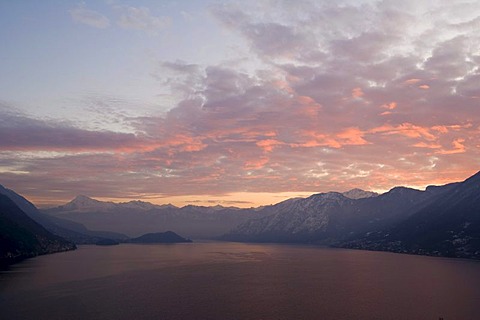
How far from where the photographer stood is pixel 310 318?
151 metres

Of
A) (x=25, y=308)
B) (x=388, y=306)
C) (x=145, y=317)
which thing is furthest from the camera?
(x=388, y=306)

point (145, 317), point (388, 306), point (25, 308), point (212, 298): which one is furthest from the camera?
point (212, 298)

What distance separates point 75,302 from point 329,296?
124 metres

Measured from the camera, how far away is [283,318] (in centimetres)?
15075

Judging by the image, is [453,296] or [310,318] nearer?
[310,318]

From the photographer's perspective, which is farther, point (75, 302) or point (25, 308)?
point (75, 302)

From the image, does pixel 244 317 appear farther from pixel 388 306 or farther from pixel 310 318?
pixel 388 306

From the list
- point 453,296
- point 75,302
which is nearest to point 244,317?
point 75,302

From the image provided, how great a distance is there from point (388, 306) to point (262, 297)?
60.1 meters

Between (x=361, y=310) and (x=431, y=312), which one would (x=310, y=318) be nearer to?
(x=361, y=310)

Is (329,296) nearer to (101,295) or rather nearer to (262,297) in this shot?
(262,297)

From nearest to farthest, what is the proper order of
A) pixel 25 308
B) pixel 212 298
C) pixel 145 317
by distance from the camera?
pixel 145 317 → pixel 25 308 → pixel 212 298

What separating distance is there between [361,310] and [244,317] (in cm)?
5249

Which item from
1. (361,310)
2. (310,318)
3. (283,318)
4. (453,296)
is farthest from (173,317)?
(453,296)
